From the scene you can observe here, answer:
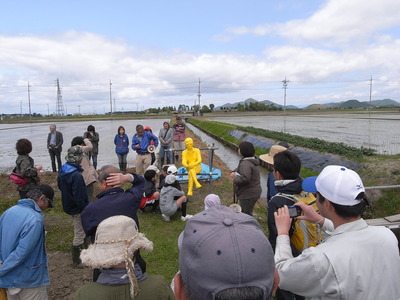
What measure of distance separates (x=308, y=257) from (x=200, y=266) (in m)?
0.88

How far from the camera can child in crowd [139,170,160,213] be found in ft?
Answer: 22.1

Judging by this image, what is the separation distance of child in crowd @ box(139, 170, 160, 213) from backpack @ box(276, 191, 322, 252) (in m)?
4.42

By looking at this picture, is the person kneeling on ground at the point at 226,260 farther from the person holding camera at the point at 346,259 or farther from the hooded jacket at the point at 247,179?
the hooded jacket at the point at 247,179

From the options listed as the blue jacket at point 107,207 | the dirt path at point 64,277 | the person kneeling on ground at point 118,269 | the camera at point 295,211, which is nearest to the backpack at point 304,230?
the camera at point 295,211

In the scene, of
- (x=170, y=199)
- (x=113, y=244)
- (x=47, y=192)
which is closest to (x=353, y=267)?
(x=113, y=244)

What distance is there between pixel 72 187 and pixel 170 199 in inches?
99.7

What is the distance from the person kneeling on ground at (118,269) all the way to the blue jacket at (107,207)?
0.91 metres

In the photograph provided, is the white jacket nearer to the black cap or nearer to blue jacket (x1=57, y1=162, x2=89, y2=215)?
the black cap

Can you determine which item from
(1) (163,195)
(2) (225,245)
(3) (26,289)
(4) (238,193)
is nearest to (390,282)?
(2) (225,245)

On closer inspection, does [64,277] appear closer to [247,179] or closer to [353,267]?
[247,179]

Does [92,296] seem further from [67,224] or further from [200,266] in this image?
[67,224]

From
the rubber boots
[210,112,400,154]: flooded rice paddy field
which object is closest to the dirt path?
the rubber boots

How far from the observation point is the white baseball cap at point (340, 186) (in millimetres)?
1757

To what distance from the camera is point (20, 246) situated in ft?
8.59
